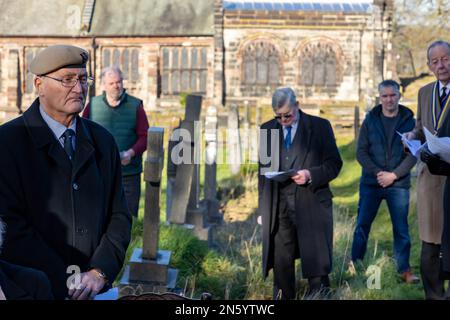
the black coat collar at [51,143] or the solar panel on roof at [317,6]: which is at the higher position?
the solar panel on roof at [317,6]

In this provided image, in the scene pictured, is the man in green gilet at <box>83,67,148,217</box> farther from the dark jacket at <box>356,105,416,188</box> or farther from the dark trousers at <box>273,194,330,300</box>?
the dark jacket at <box>356,105,416,188</box>

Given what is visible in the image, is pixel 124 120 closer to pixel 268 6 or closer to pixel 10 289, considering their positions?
pixel 10 289

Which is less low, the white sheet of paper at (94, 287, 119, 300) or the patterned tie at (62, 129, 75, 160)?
the patterned tie at (62, 129, 75, 160)

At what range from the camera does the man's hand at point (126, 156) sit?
24.8 ft

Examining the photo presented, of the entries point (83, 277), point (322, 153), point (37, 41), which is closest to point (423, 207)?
point (322, 153)

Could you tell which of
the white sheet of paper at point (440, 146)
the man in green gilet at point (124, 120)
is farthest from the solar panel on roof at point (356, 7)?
the white sheet of paper at point (440, 146)

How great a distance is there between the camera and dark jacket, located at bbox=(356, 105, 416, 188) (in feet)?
25.5

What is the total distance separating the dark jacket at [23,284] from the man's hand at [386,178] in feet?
16.9

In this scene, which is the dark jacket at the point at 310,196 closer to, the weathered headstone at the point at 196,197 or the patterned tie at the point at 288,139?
the patterned tie at the point at 288,139

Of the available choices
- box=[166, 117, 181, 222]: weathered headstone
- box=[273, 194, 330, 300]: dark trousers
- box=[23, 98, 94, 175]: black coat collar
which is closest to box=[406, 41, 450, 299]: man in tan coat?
box=[273, 194, 330, 300]: dark trousers

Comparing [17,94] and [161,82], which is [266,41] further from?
[17,94]

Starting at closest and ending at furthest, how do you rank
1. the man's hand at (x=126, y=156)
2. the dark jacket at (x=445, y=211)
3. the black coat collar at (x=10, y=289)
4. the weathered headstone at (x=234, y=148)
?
the black coat collar at (x=10, y=289) → the dark jacket at (x=445, y=211) → the man's hand at (x=126, y=156) → the weathered headstone at (x=234, y=148)

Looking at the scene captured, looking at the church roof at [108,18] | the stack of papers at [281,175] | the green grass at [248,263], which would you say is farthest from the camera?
the church roof at [108,18]

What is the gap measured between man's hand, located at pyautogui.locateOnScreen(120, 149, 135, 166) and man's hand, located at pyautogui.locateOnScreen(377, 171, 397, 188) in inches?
101
